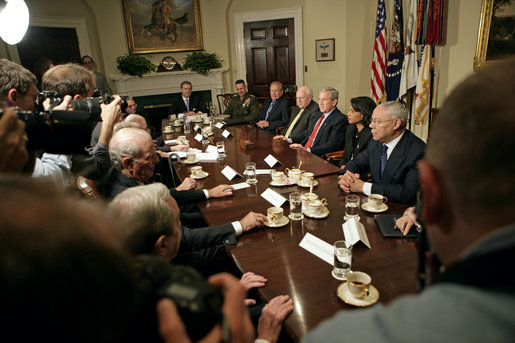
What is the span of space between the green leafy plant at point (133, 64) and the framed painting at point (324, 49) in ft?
12.8

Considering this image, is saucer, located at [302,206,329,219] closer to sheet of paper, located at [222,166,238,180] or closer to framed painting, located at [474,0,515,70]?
sheet of paper, located at [222,166,238,180]

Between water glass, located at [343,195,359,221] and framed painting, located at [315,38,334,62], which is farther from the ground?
framed painting, located at [315,38,334,62]

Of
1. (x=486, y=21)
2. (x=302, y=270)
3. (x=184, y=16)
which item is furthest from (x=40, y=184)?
(x=184, y=16)

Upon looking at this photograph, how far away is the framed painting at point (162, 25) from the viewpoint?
25.6 feet

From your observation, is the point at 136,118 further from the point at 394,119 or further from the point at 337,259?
the point at 337,259

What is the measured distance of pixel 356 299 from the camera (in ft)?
4.03

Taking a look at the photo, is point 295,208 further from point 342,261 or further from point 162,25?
point 162,25

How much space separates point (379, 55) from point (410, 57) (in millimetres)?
782

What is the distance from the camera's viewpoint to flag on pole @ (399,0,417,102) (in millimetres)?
4902

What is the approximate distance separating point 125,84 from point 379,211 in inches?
287

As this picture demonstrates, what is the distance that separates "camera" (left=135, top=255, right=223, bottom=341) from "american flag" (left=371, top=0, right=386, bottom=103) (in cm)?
605

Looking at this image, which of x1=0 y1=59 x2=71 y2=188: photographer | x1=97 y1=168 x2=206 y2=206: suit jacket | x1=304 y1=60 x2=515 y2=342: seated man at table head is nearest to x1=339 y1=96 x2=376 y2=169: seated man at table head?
x1=97 y1=168 x2=206 y2=206: suit jacket

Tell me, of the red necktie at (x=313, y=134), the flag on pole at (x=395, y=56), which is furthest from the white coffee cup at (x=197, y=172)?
the flag on pole at (x=395, y=56)

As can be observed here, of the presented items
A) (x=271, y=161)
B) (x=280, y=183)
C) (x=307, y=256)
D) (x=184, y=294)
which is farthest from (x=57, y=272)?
(x=271, y=161)
